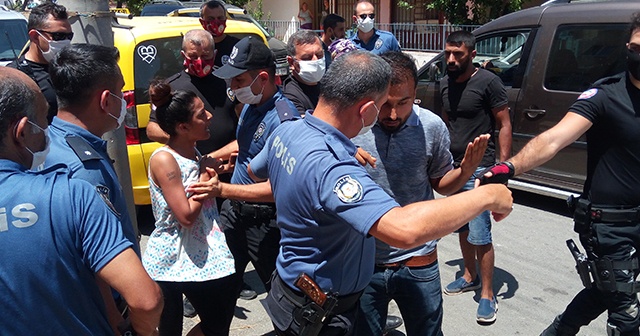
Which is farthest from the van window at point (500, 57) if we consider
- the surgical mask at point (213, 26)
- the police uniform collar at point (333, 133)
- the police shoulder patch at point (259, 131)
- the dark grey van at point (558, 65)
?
the police uniform collar at point (333, 133)

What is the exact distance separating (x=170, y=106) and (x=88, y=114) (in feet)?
2.06

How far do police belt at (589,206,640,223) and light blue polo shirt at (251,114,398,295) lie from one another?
4.62 feet

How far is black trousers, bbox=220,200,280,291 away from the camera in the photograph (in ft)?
10.4

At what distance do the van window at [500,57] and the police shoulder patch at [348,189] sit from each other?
4601 millimetres

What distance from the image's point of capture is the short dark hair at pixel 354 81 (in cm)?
203

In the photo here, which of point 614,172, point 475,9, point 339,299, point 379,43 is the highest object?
point 475,9

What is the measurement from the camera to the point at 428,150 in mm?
2709

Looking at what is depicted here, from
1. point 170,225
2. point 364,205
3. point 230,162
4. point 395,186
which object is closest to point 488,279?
point 395,186

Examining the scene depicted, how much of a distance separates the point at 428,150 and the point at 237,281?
49.4 inches

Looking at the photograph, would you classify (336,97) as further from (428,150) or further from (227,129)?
(227,129)

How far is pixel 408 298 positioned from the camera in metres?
2.71

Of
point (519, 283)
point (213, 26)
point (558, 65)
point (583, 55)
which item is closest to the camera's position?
point (519, 283)

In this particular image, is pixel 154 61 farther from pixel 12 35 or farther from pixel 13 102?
pixel 12 35

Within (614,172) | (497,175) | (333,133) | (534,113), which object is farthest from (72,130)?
(534,113)
